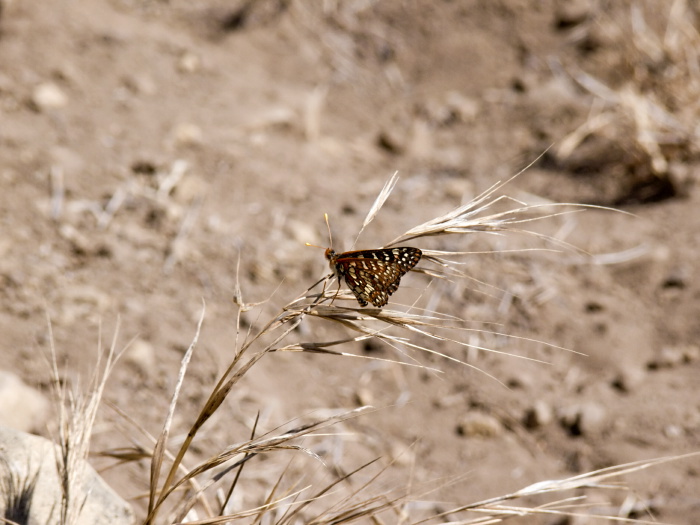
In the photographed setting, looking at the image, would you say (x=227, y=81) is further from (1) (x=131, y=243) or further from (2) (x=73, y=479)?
(2) (x=73, y=479)

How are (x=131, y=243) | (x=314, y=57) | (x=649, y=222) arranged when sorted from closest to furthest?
(x=131, y=243)
(x=649, y=222)
(x=314, y=57)

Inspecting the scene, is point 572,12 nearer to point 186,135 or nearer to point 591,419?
point 186,135

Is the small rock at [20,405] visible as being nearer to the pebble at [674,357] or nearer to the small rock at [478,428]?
the small rock at [478,428]

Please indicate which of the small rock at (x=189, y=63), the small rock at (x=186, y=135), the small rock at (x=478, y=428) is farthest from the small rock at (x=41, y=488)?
the small rock at (x=189, y=63)

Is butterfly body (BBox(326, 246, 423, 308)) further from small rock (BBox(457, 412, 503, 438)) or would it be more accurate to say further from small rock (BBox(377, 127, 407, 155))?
small rock (BBox(377, 127, 407, 155))

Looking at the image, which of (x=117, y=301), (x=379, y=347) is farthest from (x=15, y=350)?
(x=379, y=347)

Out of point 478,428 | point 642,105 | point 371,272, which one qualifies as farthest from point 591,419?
point 642,105
